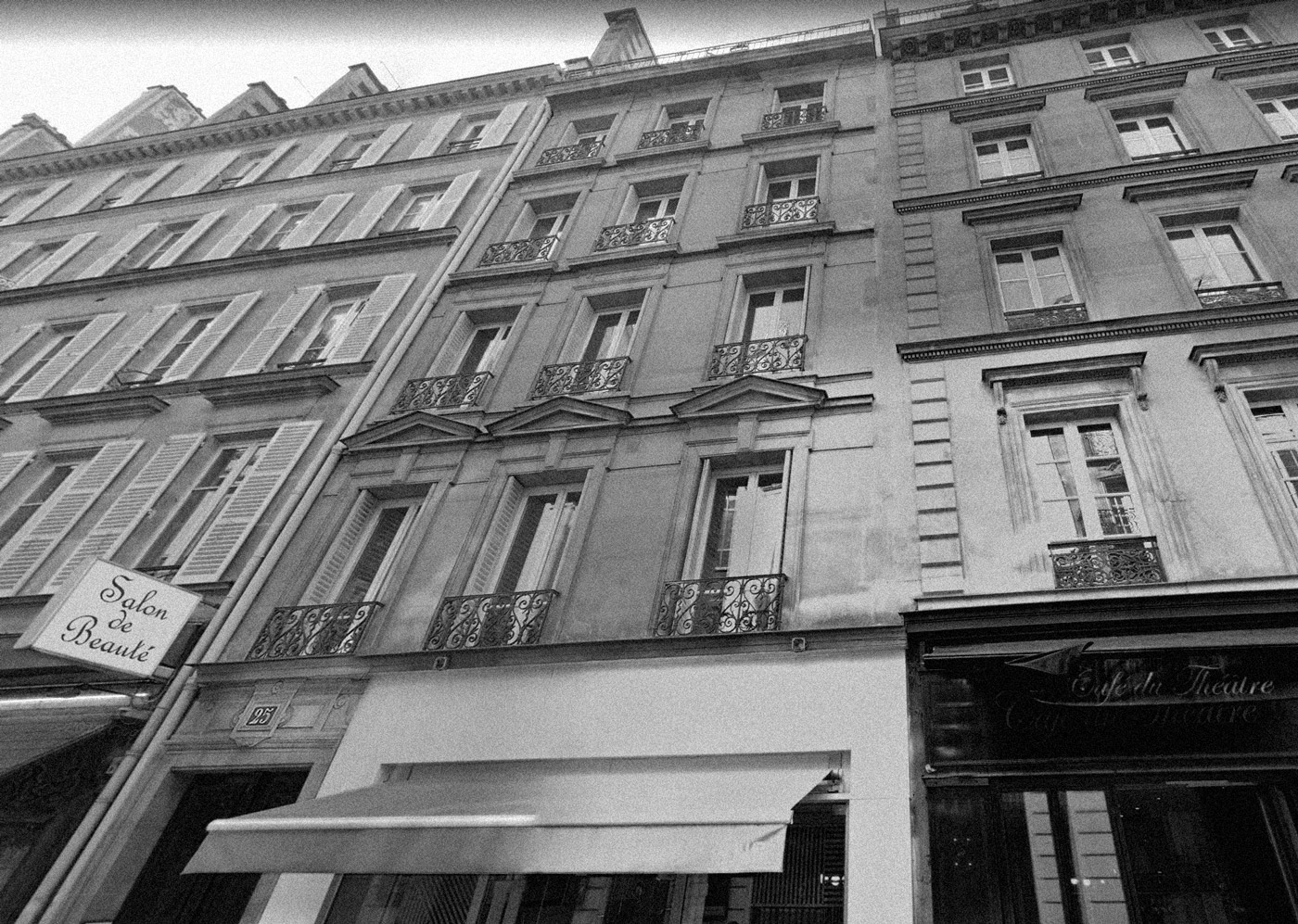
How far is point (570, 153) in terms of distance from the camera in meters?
14.6

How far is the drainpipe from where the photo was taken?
6961 millimetres

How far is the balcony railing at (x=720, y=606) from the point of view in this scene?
23.1 feet

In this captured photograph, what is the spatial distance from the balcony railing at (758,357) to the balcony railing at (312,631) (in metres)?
4.81

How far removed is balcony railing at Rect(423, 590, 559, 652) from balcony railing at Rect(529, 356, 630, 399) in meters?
3.01

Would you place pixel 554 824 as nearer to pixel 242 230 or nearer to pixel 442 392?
pixel 442 392

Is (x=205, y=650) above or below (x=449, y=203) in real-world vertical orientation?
below

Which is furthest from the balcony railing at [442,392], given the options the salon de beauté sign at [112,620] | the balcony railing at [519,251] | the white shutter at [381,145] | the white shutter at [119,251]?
the white shutter at [119,251]

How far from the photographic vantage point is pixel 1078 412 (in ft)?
25.9

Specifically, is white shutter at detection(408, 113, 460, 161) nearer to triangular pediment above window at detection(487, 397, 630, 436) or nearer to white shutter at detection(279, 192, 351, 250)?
white shutter at detection(279, 192, 351, 250)

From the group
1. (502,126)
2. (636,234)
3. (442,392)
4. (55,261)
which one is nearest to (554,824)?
(442,392)

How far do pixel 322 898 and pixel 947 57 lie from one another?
15.5 meters

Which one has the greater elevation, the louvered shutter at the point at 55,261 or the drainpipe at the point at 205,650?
the louvered shutter at the point at 55,261

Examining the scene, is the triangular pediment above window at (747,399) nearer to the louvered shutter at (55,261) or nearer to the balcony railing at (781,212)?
the balcony railing at (781,212)

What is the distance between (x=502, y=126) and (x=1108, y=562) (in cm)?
1446
